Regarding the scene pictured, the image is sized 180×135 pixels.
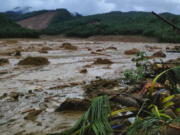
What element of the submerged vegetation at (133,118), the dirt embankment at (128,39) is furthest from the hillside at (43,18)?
the submerged vegetation at (133,118)

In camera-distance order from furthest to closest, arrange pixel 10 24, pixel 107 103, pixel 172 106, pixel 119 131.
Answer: pixel 10 24
pixel 172 106
pixel 107 103
pixel 119 131

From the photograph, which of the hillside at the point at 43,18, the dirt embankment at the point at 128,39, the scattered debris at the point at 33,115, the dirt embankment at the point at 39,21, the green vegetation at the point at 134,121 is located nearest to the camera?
the green vegetation at the point at 134,121

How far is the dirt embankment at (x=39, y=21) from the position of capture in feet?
181

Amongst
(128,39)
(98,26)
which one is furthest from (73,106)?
(98,26)

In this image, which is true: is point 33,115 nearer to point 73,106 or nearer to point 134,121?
point 73,106

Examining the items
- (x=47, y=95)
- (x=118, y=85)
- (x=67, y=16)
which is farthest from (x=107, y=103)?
(x=67, y=16)

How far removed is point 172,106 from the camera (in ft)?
9.77

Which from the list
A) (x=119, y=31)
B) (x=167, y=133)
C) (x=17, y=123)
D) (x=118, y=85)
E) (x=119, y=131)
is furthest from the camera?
(x=119, y=31)

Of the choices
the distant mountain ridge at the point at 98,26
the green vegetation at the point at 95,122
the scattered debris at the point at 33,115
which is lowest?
the scattered debris at the point at 33,115

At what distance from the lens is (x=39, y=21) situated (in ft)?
188

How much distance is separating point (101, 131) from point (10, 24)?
128 ft

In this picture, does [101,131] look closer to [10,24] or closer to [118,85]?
[118,85]

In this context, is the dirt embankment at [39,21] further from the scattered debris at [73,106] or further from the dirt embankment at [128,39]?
the scattered debris at [73,106]

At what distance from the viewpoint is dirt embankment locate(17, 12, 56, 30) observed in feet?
181
